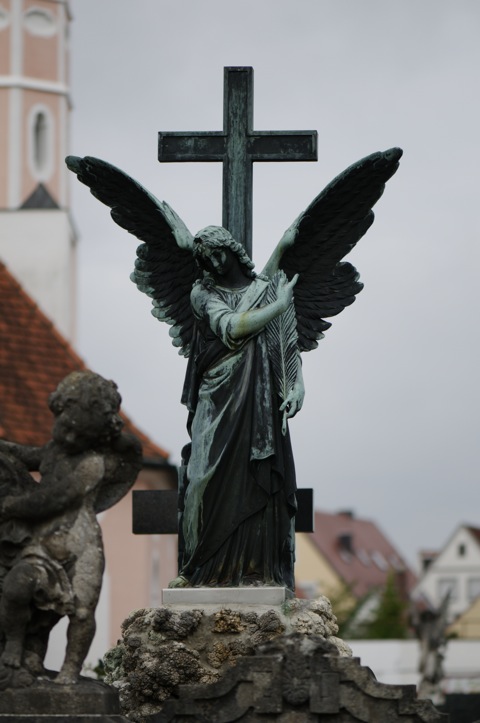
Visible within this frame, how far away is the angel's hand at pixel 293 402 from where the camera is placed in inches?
590

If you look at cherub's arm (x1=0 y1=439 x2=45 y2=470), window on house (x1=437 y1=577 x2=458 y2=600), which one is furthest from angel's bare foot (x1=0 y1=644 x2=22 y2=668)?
window on house (x1=437 y1=577 x2=458 y2=600)

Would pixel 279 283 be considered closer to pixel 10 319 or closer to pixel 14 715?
pixel 14 715

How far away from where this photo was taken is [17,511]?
485 inches

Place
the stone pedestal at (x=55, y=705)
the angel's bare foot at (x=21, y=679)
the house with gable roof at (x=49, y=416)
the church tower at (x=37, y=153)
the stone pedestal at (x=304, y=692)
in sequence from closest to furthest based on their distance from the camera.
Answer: the stone pedestal at (x=55, y=705), the angel's bare foot at (x=21, y=679), the stone pedestal at (x=304, y=692), the house with gable roof at (x=49, y=416), the church tower at (x=37, y=153)

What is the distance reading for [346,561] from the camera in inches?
3979

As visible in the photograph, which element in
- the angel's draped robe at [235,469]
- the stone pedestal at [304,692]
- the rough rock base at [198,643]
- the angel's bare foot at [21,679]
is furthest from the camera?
the angel's draped robe at [235,469]

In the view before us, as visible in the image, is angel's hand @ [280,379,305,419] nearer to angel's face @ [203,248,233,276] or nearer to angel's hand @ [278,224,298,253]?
angel's face @ [203,248,233,276]

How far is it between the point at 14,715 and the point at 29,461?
1.43 metres

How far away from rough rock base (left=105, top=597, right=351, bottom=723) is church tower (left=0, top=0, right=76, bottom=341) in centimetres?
3336

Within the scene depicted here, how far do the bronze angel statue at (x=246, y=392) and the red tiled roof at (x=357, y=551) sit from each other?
78666 millimetres

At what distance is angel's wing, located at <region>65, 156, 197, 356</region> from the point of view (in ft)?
52.7

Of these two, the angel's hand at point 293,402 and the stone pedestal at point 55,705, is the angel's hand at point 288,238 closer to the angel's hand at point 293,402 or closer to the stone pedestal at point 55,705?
the angel's hand at point 293,402

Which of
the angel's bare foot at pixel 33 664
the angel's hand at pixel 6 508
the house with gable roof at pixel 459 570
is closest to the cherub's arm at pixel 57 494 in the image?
the angel's hand at pixel 6 508

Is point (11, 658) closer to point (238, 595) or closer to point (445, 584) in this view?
point (238, 595)
